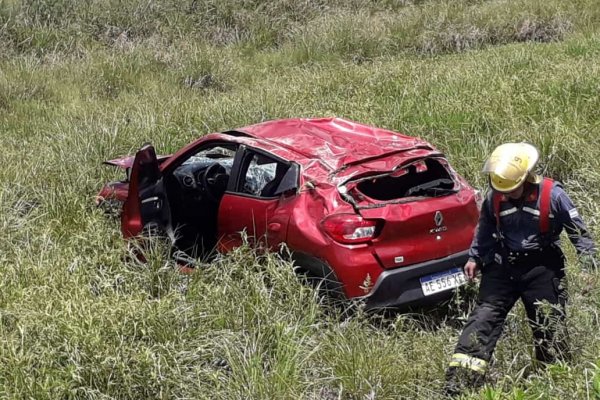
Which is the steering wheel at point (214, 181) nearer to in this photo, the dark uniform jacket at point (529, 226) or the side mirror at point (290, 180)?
the side mirror at point (290, 180)

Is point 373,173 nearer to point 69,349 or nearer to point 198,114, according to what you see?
point 69,349

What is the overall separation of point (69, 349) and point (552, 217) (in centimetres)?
287

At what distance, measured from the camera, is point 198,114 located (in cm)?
973

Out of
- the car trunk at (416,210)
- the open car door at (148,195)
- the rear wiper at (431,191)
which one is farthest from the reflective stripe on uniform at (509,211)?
the open car door at (148,195)

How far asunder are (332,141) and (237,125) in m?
3.96

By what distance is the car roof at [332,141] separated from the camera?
17.4 feet

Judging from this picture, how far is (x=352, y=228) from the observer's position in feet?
15.8

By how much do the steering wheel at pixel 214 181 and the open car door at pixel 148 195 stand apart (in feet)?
1.65

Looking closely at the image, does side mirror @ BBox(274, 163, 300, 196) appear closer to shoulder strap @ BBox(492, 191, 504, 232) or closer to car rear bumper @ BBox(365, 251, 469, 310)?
car rear bumper @ BBox(365, 251, 469, 310)

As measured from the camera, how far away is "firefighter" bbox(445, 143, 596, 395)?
4012 millimetres

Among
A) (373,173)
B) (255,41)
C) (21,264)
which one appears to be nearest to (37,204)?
(21,264)

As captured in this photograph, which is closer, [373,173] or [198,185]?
[373,173]

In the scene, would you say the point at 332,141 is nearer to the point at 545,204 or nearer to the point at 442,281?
the point at 442,281

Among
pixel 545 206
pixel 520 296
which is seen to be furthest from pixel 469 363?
pixel 545 206
